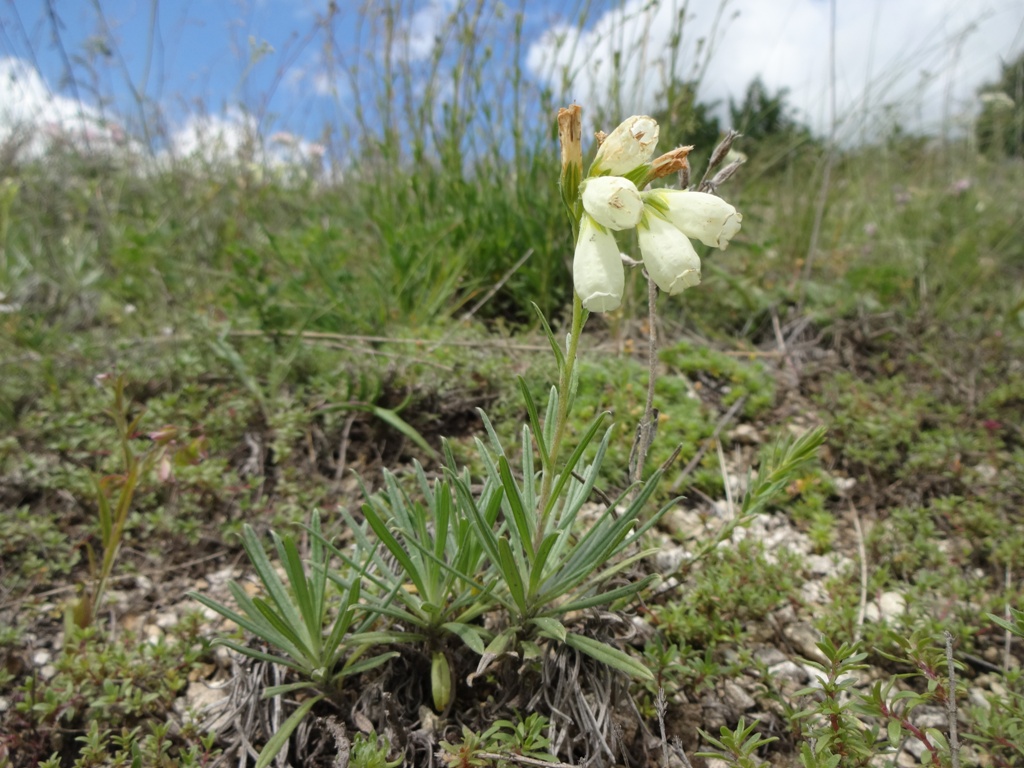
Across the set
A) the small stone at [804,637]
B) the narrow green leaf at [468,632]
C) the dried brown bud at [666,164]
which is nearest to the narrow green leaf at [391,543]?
the narrow green leaf at [468,632]

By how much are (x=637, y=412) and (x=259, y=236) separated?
3.29 metres

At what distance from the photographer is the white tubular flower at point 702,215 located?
91cm

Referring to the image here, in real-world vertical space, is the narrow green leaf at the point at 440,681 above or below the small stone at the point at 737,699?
above

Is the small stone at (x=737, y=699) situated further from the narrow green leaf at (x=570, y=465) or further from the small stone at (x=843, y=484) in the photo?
the small stone at (x=843, y=484)

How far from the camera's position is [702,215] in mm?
918

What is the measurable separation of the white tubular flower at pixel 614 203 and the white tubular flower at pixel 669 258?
2.2 inches

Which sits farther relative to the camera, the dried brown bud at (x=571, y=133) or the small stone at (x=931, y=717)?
the small stone at (x=931, y=717)

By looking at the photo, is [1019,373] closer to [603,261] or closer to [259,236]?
[603,261]

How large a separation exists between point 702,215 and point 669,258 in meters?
0.08

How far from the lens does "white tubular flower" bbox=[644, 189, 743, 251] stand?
3.00 feet

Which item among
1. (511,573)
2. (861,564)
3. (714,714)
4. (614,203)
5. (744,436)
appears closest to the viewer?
(614,203)

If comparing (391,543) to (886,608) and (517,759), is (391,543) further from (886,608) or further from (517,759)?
(886,608)

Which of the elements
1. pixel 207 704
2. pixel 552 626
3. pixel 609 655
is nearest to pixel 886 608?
pixel 609 655

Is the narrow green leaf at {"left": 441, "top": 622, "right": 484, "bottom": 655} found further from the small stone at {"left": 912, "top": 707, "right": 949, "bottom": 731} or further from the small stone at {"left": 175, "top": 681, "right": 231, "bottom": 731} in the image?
the small stone at {"left": 912, "top": 707, "right": 949, "bottom": 731}
